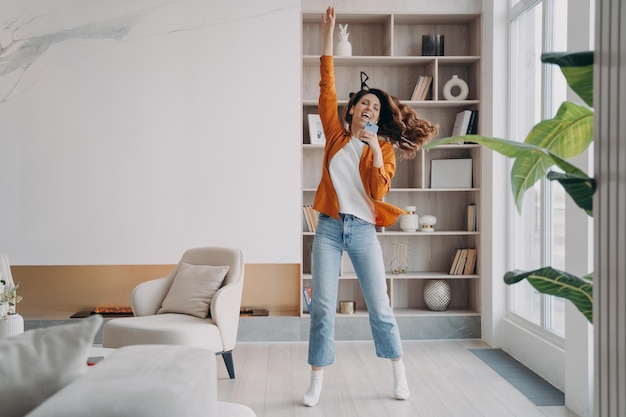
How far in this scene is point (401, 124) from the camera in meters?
3.95

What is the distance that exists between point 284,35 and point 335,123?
1.49m

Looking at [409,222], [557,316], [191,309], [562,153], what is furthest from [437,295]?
[562,153]

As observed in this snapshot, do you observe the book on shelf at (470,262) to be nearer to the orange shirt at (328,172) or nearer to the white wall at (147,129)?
the white wall at (147,129)

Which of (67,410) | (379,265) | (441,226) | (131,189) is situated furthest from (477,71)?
(67,410)

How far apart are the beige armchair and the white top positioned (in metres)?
0.89

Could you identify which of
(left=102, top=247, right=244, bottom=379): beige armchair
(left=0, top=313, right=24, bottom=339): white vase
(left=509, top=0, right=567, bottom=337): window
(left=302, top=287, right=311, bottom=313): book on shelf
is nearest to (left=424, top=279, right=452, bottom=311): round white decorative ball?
(left=509, top=0, right=567, bottom=337): window

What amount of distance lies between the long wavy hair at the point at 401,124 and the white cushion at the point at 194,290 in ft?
4.06

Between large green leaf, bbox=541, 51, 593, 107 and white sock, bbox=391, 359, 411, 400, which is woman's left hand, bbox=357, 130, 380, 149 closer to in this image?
white sock, bbox=391, 359, 411, 400

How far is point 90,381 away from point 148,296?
303 cm

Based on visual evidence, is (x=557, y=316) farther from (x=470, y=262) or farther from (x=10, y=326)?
(x=10, y=326)

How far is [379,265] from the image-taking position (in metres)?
3.73

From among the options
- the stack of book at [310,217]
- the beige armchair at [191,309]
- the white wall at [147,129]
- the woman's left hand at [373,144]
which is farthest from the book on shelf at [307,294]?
the woman's left hand at [373,144]

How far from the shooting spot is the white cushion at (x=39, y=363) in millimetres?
1293

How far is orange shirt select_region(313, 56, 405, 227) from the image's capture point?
3.69 meters
